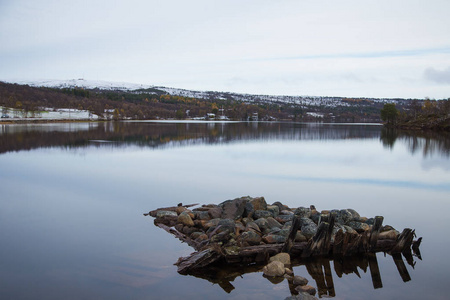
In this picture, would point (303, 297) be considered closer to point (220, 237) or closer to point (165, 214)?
point (220, 237)

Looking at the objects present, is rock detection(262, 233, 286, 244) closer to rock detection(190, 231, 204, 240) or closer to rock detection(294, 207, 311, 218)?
rock detection(190, 231, 204, 240)

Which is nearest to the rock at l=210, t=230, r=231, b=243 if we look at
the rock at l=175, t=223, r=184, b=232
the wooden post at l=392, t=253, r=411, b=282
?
the rock at l=175, t=223, r=184, b=232

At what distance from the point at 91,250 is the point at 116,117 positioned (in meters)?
134

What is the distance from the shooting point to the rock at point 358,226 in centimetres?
1007

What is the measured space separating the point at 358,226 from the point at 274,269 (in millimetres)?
3708

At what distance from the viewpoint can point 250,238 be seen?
8797 millimetres

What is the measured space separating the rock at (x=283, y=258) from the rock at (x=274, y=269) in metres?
0.30

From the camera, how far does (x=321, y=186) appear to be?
16.8m

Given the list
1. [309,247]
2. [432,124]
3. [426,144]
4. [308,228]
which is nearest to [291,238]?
[309,247]

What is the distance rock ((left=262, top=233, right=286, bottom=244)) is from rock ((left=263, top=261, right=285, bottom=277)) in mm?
1085

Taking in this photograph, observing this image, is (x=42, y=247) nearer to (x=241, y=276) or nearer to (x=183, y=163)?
(x=241, y=276)

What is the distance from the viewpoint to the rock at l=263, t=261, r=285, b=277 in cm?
758

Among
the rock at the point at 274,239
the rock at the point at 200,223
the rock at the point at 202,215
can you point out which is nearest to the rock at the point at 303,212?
the rock at the point at 274,239

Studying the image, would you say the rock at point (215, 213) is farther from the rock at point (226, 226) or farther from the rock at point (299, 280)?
the rock at point (299, 280)
